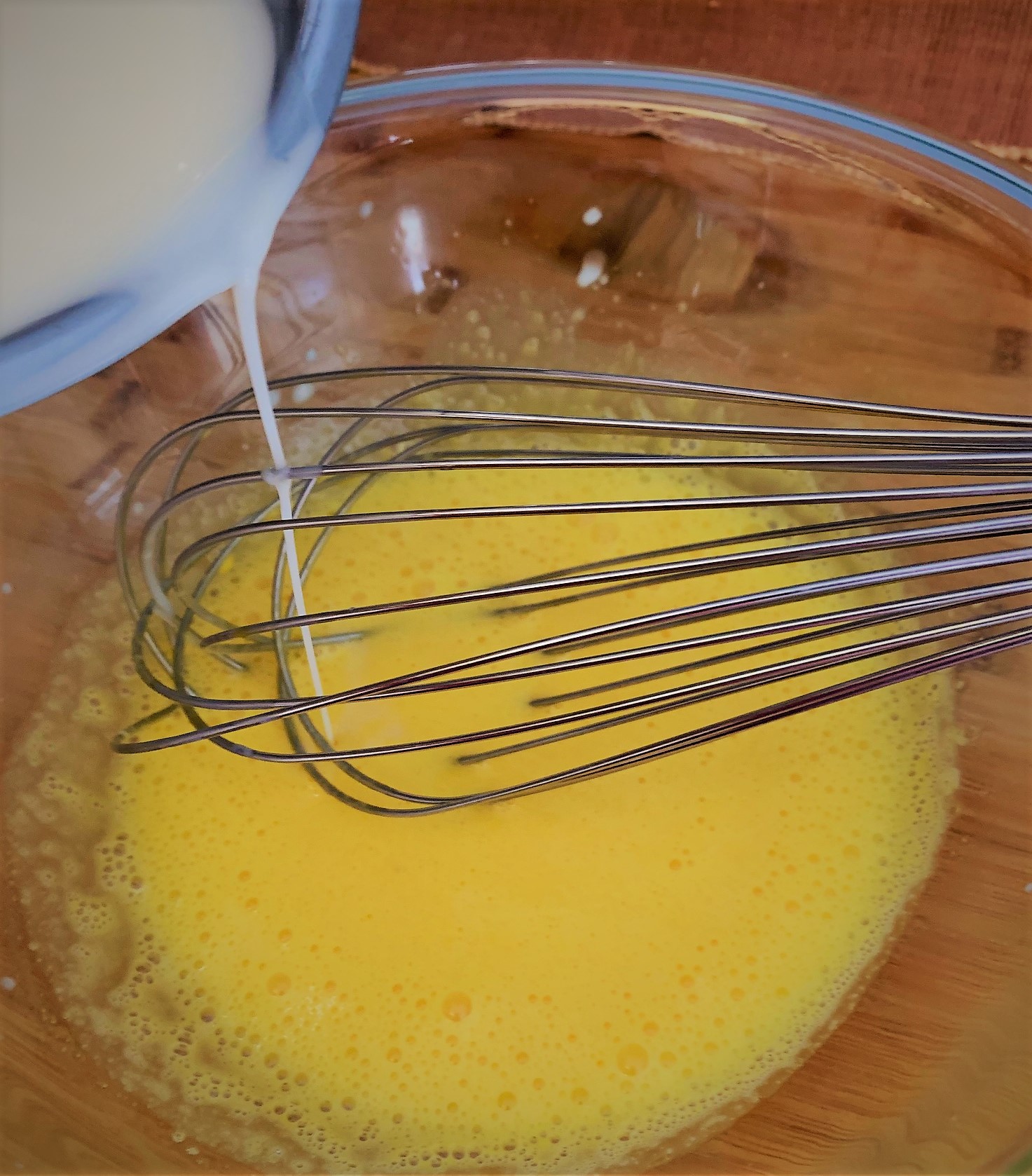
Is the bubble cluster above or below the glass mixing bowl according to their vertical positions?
below

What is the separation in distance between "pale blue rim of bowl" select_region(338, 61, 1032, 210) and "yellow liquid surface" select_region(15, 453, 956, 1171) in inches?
13.6

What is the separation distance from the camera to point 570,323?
0.82 metres

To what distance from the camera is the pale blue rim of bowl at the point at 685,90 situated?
2.19 ft

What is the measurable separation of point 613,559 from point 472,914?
0.89 ft

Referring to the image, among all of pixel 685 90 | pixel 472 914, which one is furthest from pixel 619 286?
pixel 472 914

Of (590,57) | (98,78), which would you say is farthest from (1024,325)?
(98,78)

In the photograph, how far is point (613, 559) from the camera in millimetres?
753

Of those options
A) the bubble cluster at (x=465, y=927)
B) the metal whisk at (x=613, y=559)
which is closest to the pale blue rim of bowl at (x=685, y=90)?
the metal whisk at (x=613, y=559)

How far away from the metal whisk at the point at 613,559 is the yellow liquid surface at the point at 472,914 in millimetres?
Answer: 23

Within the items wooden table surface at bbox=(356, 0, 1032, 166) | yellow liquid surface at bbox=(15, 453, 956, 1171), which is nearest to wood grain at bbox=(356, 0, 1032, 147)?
wooden table surface at bbox=(356, 0, 1032, 166)

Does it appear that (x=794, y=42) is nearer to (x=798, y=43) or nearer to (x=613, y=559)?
(x=798, y=43)

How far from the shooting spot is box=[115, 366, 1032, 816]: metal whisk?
470 mm

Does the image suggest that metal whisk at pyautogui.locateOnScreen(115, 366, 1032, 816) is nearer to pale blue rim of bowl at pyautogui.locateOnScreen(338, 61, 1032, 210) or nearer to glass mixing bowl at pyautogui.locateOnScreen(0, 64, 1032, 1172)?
glass mixing bowl at pyautogui.locateOnScreen(0, 64, 1032, 1172)

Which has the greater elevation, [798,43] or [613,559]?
[798,43]
